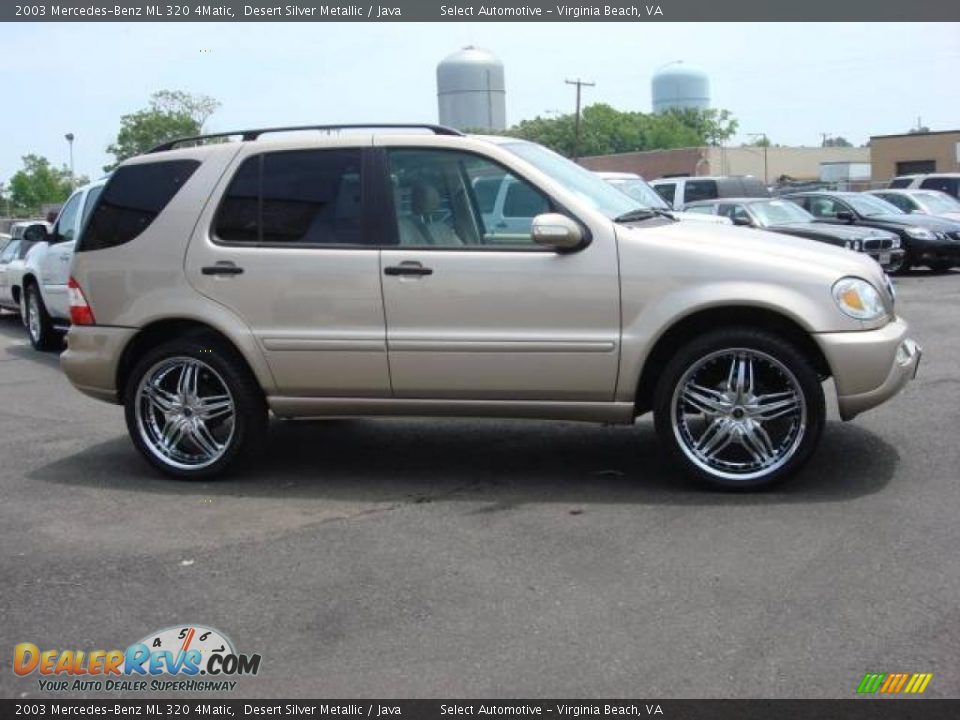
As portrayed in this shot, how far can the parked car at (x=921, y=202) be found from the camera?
20.4 metres

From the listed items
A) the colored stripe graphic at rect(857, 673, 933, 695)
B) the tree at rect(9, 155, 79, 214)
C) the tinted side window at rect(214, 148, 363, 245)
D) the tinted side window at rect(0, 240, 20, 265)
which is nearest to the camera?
the colored stripe graphic at rect(857, 673, 933, 695)

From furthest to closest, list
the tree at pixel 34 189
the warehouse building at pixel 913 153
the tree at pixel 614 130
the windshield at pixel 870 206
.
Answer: the tree at pixel 614 130 → the tree at pixel 34 189 → the warehouse building at pixel 913 153 → the windshield at pixel 870 206

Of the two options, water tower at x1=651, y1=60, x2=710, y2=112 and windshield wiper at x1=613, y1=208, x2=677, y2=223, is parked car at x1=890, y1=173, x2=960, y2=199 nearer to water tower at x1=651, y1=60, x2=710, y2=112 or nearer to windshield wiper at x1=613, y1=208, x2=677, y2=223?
windshield wiper at x1=613, y1=208, x2=677, y2=223

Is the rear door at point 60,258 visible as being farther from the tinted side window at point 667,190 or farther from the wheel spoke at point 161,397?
the tinted side window at point 667,190

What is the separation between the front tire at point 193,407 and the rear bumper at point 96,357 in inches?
5.3

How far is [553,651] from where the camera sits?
369 centimetres

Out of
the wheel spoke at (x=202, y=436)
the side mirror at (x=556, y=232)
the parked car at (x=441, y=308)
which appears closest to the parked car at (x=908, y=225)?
the parked car at (x=441, y=308)

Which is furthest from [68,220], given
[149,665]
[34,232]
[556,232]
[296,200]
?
[149,665]

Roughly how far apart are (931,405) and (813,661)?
4.10m

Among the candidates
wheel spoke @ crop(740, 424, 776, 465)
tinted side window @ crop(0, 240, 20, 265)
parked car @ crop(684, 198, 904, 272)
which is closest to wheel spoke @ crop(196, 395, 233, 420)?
wheel spoke @ crop(740, 424, 776, 465)

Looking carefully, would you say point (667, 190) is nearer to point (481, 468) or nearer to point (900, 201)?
point (900, 201)

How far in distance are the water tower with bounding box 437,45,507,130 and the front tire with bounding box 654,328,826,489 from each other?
7101cm

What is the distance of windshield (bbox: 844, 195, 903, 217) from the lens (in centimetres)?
1878
